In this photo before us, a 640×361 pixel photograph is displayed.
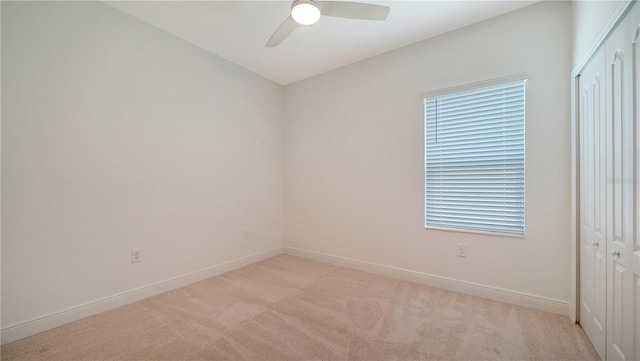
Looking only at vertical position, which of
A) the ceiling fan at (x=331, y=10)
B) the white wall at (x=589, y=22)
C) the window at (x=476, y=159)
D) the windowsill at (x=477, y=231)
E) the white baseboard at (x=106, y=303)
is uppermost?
the ceiling fan at (x=331, y=10)

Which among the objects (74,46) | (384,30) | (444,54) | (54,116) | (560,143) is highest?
(384,30)

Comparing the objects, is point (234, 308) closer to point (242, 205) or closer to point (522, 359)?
point (242, 205)

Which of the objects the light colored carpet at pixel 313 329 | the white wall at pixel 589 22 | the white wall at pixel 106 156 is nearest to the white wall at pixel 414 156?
the white wall at pixel 589 22

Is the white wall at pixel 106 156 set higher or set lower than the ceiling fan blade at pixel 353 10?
lower

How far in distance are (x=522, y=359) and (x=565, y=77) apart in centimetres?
228

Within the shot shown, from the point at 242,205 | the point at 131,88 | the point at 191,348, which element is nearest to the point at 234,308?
the point at 191,348

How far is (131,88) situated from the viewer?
246cm

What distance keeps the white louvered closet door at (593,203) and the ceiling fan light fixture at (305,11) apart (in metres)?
1.93

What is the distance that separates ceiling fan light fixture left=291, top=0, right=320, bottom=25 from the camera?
1.74 metres

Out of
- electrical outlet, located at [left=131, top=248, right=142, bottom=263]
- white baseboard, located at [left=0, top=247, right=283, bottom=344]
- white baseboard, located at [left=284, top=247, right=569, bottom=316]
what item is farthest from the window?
electrical outlet, located at [left=131, top=248, right=142, bottom=263]

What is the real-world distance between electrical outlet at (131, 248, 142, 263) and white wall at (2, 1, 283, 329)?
0.13ft

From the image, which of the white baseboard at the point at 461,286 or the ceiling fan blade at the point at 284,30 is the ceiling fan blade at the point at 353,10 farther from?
the white baseboard at the point at 461,286

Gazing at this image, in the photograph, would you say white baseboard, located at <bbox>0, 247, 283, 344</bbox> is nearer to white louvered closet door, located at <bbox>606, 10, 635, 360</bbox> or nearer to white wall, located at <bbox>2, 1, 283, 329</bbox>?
white wall, located at <bbox>2, 1, 283, 329</bbox>

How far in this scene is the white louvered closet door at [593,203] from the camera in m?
1.64
